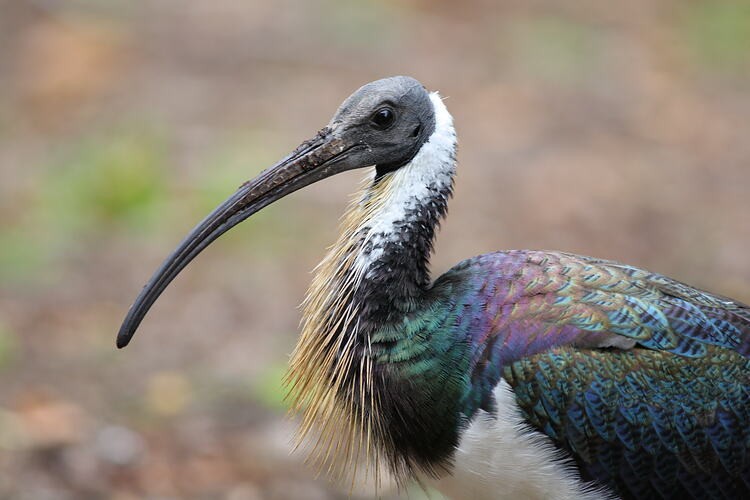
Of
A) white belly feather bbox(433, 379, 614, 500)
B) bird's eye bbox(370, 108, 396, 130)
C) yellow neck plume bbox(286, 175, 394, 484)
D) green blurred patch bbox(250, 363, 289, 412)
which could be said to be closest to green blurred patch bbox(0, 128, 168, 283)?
green blurred patch bbox(250, 363, 289, 412)

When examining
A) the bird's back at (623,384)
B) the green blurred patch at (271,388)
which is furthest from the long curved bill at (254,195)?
the green blurred patch at (271,388)

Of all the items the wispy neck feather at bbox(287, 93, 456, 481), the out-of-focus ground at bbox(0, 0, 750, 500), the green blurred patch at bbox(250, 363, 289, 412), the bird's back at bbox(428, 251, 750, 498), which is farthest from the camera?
the green blurred patch at bbox(250, 363, 289, 412)

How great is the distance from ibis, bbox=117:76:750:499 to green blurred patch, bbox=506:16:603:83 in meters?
7.08

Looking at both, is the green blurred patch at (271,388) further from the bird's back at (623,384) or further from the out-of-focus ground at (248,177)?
the bird's back at (623,384)

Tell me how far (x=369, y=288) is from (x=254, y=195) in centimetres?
59

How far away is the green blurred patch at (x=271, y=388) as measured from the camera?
6609 millimetres

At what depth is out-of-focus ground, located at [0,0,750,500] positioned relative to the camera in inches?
252

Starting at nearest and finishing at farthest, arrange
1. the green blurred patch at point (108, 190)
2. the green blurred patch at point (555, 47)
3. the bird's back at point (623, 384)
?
1. the bird's back at point (623, 384)
2. the green blurred patch at point (108, 190)
3. the green blurred patch at point (555, 47)

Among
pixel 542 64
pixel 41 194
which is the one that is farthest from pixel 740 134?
pixel 41 194

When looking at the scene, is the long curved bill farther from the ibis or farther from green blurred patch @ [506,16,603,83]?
green blurred patch @ [506,16,603,83]

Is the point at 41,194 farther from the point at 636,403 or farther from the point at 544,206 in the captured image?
the point at 636,403

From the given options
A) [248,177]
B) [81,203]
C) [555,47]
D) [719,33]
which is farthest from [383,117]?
[719,33]

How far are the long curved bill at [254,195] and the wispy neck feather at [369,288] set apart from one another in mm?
246

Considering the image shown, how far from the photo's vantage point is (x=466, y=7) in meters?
12.5
